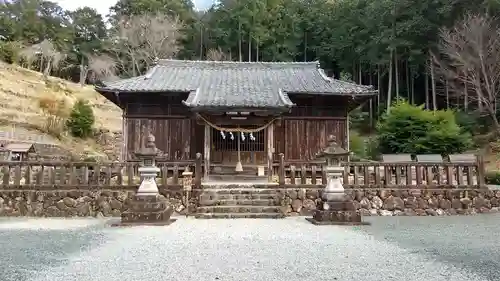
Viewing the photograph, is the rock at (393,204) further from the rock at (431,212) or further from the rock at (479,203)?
the rock at (479,203)

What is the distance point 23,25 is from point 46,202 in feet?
128

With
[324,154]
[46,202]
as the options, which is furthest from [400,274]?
[46,202]

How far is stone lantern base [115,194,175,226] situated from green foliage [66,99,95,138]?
2165cm

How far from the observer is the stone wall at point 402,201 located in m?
11.4

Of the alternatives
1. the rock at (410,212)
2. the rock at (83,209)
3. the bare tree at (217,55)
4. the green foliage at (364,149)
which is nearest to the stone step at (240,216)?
the rock at (83,209)

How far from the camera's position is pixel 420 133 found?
21.2 metres

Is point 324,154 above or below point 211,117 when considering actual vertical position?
below

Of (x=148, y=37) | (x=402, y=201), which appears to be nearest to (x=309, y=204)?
(x=402, y=201)

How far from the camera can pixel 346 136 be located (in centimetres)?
1570

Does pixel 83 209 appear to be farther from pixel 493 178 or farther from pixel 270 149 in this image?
pixel 493 178

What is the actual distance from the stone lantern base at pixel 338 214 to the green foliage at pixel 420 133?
1183 cm

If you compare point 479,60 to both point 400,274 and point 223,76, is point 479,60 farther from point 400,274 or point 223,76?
point 400,274

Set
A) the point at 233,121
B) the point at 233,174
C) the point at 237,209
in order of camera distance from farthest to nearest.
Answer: the point at 233,174 < the point at 233,121 < the point at 237,209

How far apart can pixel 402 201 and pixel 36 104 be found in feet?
98.6
